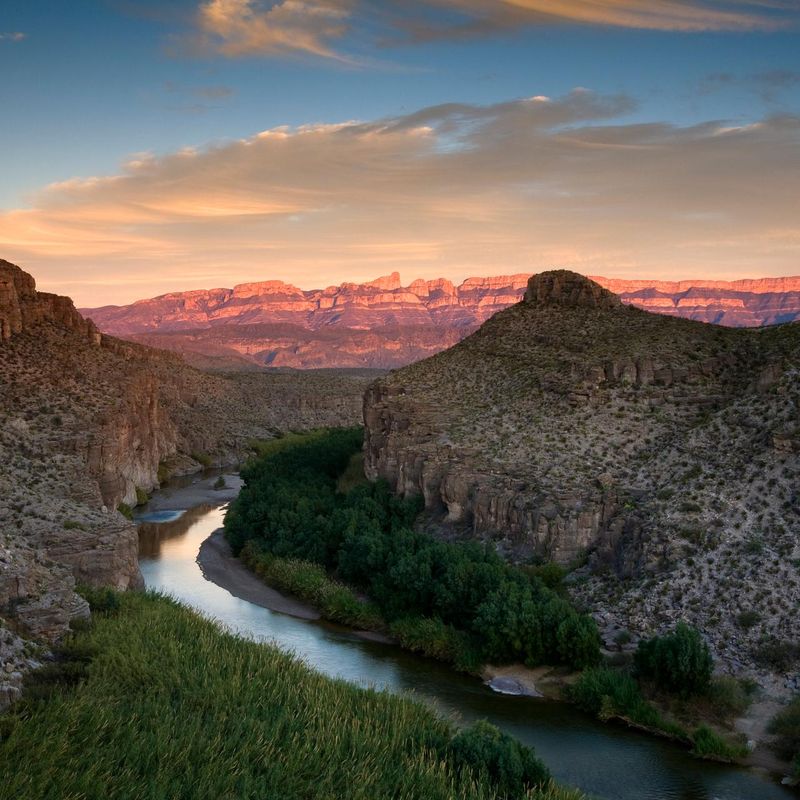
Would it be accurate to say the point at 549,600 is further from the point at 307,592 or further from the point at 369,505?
the point at 369,505

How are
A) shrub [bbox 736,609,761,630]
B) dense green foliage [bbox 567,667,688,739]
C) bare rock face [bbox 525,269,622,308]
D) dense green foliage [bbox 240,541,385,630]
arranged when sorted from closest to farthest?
dense green foliage [bbox 567,667,688,739], shrub [bbox 736,609,761,630], dense green foliage [bbox 240,541,385,630], bare rock face [bbox 525,269,622,308]

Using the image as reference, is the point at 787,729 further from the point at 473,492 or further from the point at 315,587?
the point at 315,587

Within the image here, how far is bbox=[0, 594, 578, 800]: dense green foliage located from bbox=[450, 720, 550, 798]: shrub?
0.04 metres

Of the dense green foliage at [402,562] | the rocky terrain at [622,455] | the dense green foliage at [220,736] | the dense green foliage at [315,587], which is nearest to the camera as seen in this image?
the dense green foliage at [220,736]

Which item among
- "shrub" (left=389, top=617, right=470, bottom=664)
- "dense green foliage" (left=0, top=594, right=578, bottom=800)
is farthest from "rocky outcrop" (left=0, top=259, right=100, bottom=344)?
"dense green foliage" (left=0, top=594, right=578, bottom=800)

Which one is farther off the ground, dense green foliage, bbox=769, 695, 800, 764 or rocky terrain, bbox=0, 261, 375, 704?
rocky terrain, bbox=0, 261, 375, 704

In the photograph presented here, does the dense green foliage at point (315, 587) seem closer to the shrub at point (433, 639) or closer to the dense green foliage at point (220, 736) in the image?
the shrub at point (433, 639)

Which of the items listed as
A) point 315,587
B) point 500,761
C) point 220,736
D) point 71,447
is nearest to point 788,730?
point 500,761

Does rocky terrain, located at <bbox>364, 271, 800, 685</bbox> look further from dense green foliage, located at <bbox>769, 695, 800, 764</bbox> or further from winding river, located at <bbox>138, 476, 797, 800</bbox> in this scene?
winding river, located at <bbox>138, 476, 797, 800</bbox>

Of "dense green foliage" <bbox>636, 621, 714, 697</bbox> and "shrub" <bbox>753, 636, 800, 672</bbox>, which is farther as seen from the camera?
"shrub" <bbox>753, 636, 800, 672</bbox>

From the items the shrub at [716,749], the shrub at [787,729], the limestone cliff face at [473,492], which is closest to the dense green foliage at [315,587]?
the limestone cliff face at [473,492]

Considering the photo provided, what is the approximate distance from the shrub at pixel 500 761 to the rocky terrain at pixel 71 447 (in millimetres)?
11478

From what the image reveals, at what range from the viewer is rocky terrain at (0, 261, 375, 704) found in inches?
1097

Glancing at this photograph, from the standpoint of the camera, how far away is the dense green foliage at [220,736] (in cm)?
1853
